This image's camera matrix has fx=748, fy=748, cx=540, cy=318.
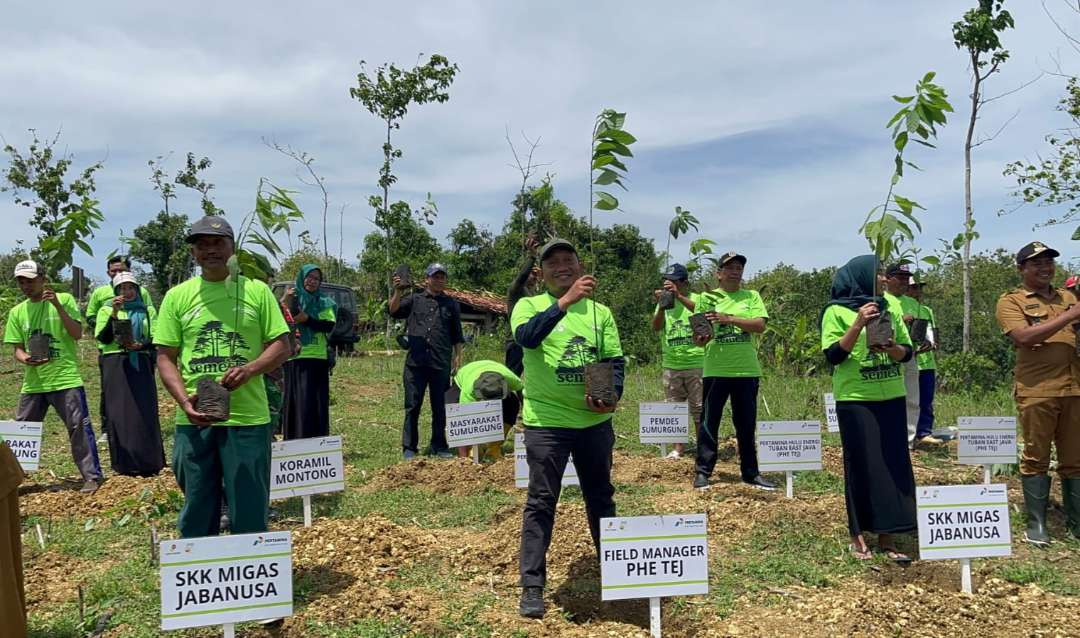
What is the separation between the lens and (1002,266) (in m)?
24.9

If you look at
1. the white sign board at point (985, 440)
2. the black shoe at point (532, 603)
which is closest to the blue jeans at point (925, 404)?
the white sign board at point (985, 440)

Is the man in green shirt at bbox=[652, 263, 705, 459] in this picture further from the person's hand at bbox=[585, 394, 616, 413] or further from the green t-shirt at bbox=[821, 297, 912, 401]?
the person's hand at bbox=[585, 394, 616, 413]

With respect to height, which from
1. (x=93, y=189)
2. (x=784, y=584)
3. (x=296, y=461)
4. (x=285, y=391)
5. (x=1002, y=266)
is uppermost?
(x=93, y=189)

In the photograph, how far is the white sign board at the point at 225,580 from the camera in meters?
3.14

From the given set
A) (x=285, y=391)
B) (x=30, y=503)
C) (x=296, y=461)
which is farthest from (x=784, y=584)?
(x=30, y=503)

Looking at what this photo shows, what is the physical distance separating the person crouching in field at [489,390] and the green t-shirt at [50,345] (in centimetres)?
333

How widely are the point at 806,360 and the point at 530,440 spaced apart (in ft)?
41.2

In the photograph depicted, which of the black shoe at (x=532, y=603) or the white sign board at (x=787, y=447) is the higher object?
the white sign board at (x=787, y=447)

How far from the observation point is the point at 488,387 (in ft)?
23.9

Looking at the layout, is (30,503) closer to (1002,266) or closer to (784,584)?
(784,584)

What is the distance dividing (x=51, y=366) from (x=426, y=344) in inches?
127

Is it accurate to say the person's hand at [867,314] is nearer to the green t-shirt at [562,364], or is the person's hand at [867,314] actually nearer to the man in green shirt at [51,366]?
the green t-shirt at [562,364]

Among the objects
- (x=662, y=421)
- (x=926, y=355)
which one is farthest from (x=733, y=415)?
(x=926, y=355)

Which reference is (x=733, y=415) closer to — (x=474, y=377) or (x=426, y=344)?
(x=474, y=377)
